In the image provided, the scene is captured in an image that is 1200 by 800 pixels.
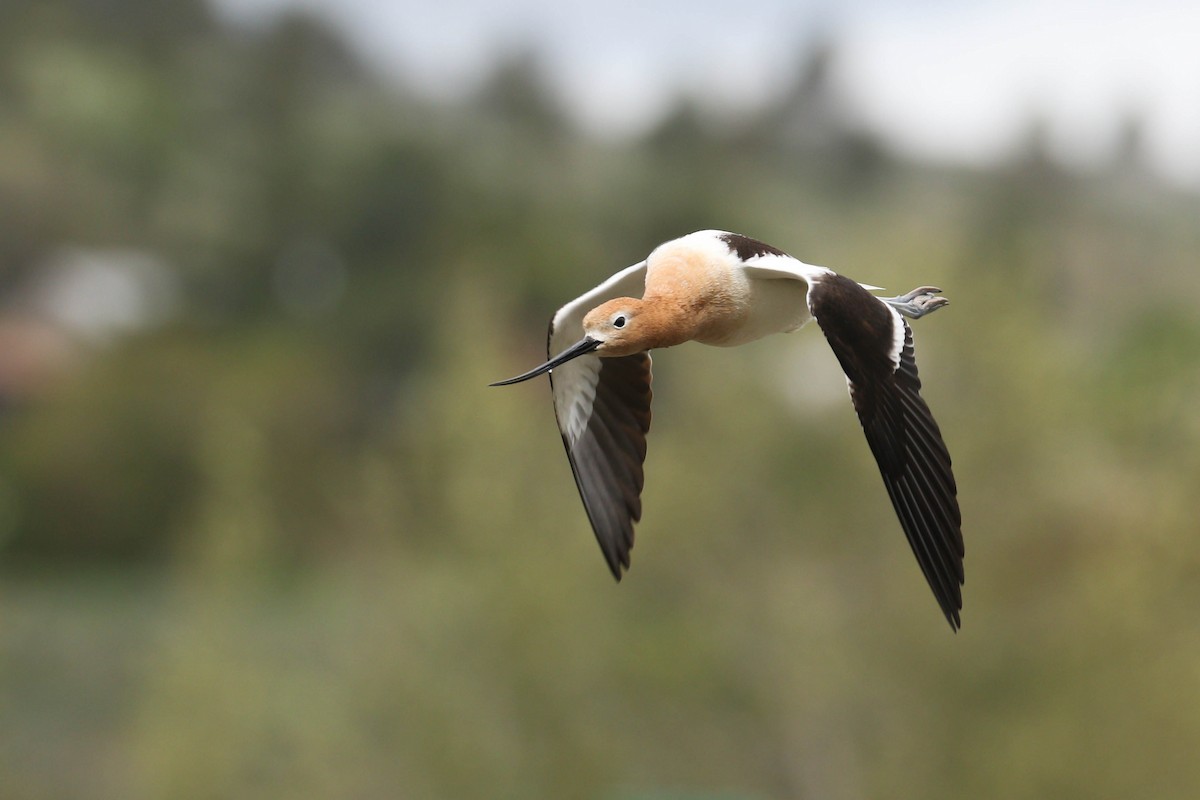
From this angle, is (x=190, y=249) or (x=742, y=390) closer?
(x=742, y=390)

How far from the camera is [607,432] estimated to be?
935cm

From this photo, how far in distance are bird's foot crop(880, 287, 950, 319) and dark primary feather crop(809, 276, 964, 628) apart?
0.64m

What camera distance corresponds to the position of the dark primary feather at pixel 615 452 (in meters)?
9.21

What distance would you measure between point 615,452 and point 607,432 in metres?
0.11

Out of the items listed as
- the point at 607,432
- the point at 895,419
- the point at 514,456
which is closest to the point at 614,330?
the point at 895,419

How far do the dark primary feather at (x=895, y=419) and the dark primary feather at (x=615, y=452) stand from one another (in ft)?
5.45

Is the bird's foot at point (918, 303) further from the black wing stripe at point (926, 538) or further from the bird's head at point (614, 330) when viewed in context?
the bird's head at point (614, 330)

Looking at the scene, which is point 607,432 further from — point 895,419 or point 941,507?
point 941,507

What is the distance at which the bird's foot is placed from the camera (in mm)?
8609

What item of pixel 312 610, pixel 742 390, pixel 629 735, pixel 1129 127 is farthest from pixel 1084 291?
pixel 629 735

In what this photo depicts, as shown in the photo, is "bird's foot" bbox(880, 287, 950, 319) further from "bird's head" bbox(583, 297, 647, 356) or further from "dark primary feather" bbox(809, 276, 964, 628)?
"bird's head" bbox(583, 297, 647, 356)

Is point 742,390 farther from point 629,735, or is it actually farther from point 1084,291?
point 1084,291

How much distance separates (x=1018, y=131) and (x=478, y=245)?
32.5 metres

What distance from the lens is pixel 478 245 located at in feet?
323
